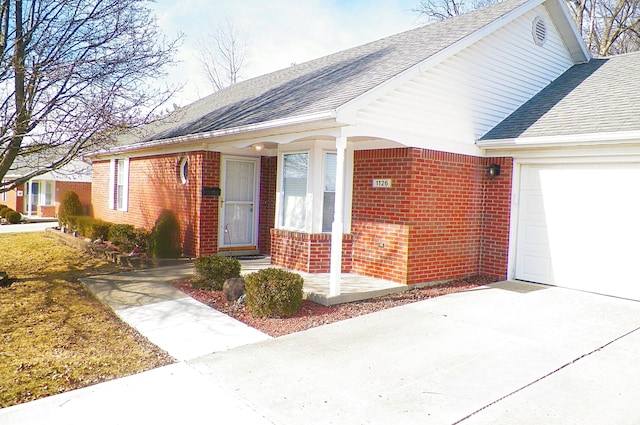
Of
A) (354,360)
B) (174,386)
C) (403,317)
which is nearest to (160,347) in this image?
(174,386)

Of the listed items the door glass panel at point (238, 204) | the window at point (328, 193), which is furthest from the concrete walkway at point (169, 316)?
the window at point (328, 193)

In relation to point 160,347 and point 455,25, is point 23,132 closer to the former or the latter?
point 160,347

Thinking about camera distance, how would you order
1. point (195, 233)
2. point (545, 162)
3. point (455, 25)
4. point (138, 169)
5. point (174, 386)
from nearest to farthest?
point (174, 386) → point (545, 162) → point (455, 25) → point (195, 233) → point (138, 169)

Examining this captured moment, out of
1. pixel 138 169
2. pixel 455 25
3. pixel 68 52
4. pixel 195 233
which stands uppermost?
pixel 455 25

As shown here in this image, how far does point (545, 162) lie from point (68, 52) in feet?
29.2

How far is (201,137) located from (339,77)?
125 inches

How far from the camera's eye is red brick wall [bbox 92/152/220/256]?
10.8m

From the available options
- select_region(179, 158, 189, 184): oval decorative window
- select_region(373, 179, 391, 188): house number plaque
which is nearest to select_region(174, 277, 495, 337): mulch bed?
select_region(373, 179, 391, 188): house number plaque

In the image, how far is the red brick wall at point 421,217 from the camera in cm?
834

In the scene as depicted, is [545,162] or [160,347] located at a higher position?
[545,162]

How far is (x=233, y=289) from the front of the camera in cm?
743

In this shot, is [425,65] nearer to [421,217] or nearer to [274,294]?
[421,217]

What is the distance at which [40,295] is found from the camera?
8.10 metres

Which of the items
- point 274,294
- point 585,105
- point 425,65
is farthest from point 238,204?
point 585,105
